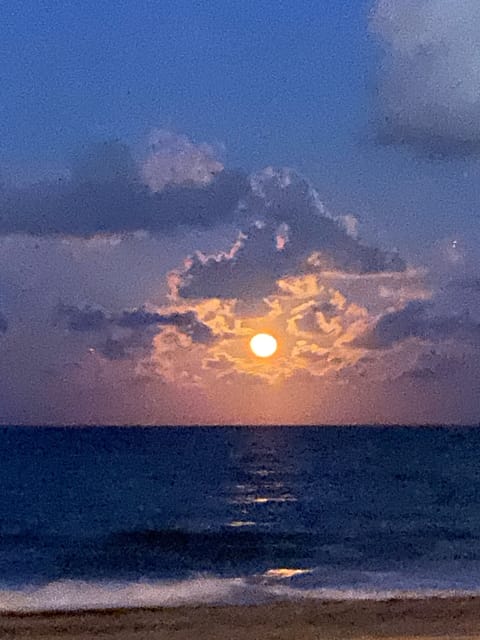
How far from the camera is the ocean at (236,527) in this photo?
2077 cm

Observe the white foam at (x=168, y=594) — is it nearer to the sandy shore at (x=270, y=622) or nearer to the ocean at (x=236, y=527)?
the ocean at (x=236, y=527)

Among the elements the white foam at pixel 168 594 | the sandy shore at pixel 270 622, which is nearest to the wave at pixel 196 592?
the white foam at pixel 168 594

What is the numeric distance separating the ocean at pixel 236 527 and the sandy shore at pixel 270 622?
1.38 m

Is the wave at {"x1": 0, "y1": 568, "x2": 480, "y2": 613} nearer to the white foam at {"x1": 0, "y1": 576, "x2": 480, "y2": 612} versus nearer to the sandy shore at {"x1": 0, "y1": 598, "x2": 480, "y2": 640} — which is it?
the white foam at {"x1": 0, "y1": 576, "x2": 480, "y2": 612}

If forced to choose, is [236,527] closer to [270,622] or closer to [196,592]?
[196,592]

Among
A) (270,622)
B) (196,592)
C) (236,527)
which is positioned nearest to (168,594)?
(196,592)

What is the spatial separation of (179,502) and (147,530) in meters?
10.9

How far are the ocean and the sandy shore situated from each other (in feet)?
4.54

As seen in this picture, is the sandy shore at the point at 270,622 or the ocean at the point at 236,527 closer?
the sandy shore at the point at 270,622

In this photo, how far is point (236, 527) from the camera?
36281mm

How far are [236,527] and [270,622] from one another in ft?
68.3

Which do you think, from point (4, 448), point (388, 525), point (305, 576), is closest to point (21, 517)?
point (388, 525)

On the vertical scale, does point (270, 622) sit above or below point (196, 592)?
above

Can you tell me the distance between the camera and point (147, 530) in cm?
3697
